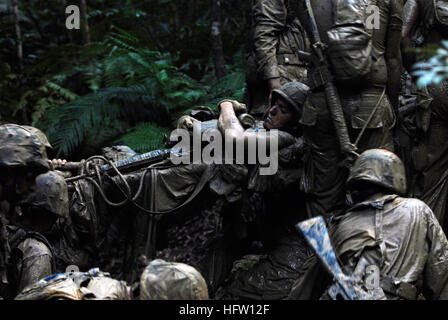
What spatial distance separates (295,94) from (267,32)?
3.44 ft

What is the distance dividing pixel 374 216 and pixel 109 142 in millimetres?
6356

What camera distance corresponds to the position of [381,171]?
557 centimetres

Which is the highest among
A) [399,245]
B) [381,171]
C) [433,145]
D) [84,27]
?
[84,27]

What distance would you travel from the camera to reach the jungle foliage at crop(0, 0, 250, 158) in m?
10.9

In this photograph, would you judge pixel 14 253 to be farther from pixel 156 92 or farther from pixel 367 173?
pixel 156 92

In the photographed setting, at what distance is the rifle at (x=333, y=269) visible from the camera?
491 cm

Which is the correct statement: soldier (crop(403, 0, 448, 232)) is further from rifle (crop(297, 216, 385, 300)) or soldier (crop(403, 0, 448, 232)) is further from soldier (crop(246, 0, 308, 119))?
rifle (crop(297, 216, 385, 300))

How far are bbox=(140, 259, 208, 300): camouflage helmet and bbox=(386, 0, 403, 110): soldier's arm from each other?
10.3 feet

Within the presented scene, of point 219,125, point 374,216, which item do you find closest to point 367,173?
point 374,216

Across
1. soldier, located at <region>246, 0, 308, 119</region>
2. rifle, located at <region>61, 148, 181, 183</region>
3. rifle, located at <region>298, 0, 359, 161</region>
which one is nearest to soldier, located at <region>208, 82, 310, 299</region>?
rifle, located at <region>298, 0, 359, 161</region>

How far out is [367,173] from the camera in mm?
5574

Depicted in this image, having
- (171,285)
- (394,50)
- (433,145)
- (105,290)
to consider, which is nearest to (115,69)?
(394,50)

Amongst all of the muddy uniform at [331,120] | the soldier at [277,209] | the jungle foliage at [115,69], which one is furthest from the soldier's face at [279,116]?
the jungle foliage at [115,69]

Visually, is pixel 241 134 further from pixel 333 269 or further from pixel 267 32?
pixel 333 269
